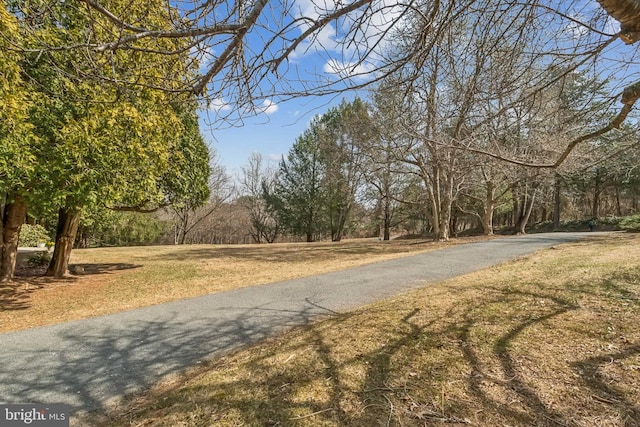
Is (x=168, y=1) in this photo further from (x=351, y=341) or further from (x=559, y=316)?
(x=559, y=316)

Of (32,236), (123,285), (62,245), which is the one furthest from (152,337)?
(32,236)

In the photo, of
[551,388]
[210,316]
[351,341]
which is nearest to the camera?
[551,388]

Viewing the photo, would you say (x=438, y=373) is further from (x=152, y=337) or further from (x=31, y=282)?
(x=31, y=282)

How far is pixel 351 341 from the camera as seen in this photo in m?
3.08

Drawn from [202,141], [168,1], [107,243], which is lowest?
[107,243]

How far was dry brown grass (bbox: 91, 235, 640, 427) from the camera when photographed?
6.33 feet

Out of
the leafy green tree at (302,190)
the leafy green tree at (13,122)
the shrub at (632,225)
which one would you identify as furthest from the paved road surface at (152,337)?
the leafy green tree at (302,190)

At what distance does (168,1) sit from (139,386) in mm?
3072

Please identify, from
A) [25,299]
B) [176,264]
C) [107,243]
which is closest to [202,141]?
[176,264]

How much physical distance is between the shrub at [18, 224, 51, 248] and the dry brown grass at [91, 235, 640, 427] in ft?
44.2

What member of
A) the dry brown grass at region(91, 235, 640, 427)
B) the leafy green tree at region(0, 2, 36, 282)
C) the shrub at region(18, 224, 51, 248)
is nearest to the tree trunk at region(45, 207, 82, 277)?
the leafy green tree at region(0, 2, 36, 282)

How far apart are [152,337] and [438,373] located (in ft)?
11.1

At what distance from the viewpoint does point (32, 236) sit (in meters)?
12.1

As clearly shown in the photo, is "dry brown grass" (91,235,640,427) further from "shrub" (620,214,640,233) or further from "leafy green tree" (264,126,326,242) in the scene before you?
"leafy green tree" (264,126,326,242)
